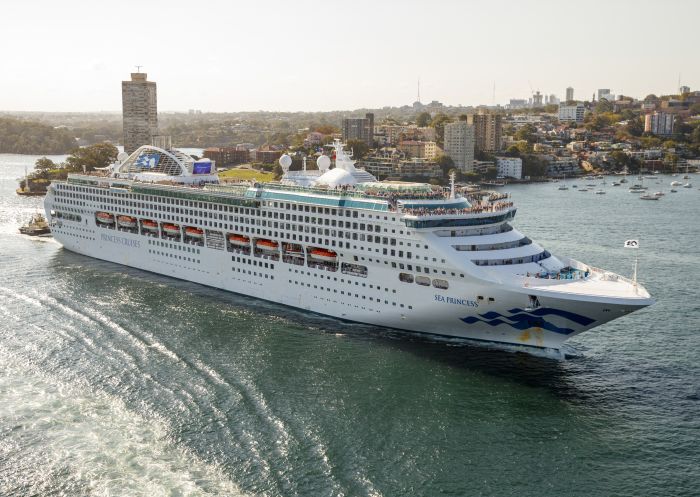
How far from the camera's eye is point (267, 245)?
30.0 metres

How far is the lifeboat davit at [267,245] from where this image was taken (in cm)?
2969

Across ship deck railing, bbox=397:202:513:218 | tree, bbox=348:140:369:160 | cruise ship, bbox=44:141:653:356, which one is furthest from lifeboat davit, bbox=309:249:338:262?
tree, bbox=348:140:369:160

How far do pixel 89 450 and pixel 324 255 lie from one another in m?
12.4

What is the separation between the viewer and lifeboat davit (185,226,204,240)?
3309 centimetres

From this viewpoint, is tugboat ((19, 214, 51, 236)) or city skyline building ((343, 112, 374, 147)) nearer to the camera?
tugboat ((19, 214, 51, 236))

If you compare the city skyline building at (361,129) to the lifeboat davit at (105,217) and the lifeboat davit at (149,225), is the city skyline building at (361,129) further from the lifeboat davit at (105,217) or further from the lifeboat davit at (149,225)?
the lifeboat davit at (149,225)

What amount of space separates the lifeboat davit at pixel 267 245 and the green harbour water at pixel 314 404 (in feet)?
7.81

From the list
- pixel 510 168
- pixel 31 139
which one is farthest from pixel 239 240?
pixel 31 139

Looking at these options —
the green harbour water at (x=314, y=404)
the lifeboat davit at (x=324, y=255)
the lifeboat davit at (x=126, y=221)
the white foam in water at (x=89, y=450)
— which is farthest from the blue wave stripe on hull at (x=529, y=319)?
the lifeboat davit at (x=126, y=221)

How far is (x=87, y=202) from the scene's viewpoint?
3912 cm

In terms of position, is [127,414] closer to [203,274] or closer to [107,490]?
[107,490]

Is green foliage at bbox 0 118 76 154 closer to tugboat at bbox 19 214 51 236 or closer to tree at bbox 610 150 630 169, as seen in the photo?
tree at bbox 610 150 630 169

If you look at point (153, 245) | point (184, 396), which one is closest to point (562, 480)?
→ point (184, 396)

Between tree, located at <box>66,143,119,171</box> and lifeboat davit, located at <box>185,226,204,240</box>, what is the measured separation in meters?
49.5
